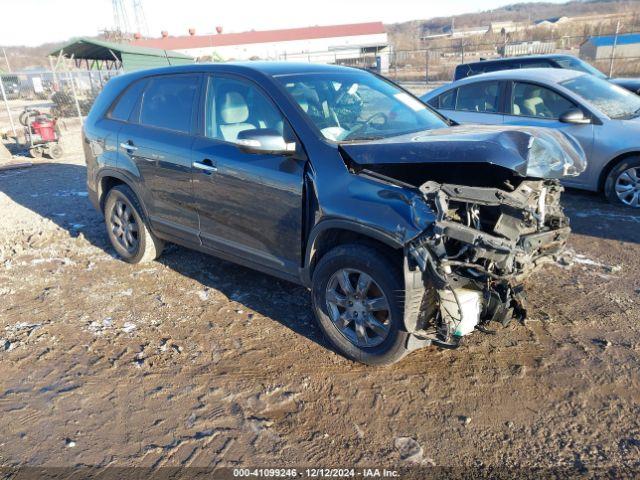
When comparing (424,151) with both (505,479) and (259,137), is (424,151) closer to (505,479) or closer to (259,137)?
(259,137)

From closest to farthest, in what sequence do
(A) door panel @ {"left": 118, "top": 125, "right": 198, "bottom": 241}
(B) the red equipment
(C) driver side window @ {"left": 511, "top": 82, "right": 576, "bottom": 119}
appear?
(A) door panel @ {"left": 118, "top": 125, "right": 198, "bottom": 241} → (C) driver side window @ {"left": 511, "top": 82, "right": 576, "bottom": 119} → (B) the red equipment

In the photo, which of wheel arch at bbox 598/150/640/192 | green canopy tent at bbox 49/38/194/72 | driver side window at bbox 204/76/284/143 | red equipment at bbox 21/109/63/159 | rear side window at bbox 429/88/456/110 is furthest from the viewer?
green canopy tent at bbox 49/38/194/72

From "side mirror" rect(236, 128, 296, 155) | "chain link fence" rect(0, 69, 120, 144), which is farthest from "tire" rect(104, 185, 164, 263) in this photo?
"chain link fence" rect(0, 69, 120, 144)

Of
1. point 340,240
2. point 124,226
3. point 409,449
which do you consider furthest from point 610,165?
point 124,226

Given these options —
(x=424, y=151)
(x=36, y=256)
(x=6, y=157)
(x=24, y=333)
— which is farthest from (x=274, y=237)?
(x=6, y=157)

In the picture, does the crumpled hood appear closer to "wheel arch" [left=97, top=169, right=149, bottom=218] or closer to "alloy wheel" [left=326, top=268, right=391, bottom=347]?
"alloy wheel" [left=326, top=268, right=391, bottom=347]

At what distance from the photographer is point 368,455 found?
2.70 metres

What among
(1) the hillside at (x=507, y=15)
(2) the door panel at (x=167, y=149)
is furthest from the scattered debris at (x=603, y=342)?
(1) the hillside at (x=507, y=15)

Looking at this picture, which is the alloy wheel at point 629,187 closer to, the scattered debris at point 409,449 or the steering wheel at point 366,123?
the steering wheel at point 366,123

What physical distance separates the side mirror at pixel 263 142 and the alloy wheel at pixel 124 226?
7.45 ft

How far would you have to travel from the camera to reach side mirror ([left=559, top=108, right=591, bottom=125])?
6250mm

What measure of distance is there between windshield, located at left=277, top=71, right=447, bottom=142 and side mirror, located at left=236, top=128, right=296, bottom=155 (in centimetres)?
31

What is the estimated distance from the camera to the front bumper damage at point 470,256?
2.88m

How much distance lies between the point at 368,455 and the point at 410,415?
0.42 metres
